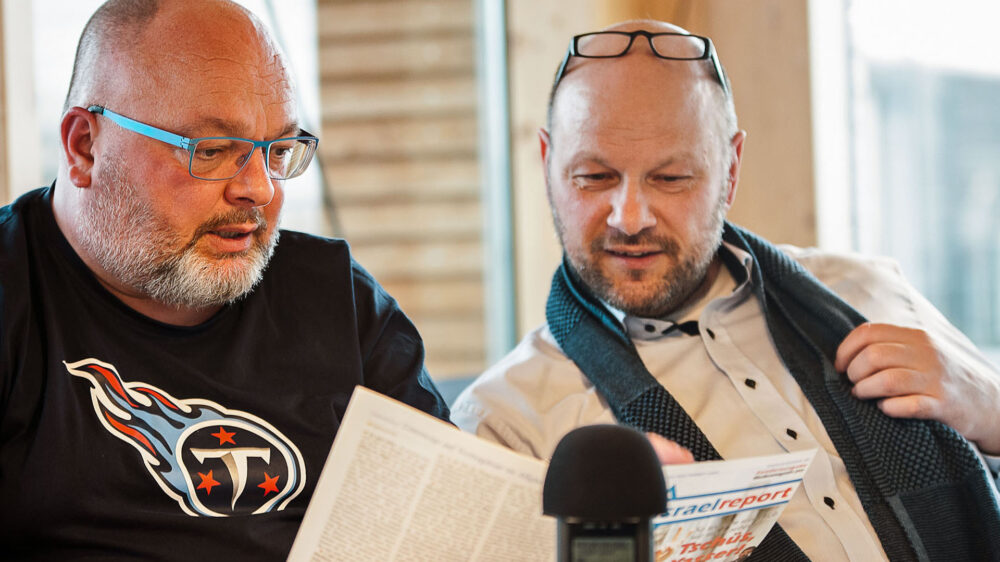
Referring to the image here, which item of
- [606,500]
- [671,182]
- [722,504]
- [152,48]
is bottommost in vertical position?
[722,504]

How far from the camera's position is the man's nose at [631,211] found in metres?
1.63

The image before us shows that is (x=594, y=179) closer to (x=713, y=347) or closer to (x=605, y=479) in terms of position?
(x=713, y=347)

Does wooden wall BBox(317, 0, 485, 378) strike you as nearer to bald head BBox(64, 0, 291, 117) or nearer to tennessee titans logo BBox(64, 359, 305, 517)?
bald head BBox(64, 0, 291, 117)

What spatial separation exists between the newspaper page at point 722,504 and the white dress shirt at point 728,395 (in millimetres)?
384

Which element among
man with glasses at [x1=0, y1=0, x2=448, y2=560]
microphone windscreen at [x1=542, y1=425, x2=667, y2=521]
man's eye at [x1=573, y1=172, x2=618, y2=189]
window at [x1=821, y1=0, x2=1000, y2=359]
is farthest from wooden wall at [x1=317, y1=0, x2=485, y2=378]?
microphone windscreen at [x1=542, y1=425, x2=667, y2=521]

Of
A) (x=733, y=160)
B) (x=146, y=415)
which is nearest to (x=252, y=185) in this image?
(x=146, y=415)

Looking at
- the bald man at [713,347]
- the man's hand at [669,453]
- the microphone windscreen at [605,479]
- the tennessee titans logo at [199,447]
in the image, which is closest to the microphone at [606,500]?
the microphone windscreen at [605,479]

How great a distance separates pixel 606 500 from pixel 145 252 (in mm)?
835

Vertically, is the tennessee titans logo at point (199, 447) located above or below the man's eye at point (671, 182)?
below

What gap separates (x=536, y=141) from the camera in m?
2.90

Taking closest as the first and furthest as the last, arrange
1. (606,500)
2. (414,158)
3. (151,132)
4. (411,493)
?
(606,500), (411,493), (151,132), (414,158)

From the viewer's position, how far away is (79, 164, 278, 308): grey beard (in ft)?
4.31

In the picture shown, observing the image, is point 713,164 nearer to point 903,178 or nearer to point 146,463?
point 146,463

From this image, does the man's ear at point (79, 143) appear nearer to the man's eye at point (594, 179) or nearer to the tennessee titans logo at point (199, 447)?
the tennessee titans logo at point (199, 447)
